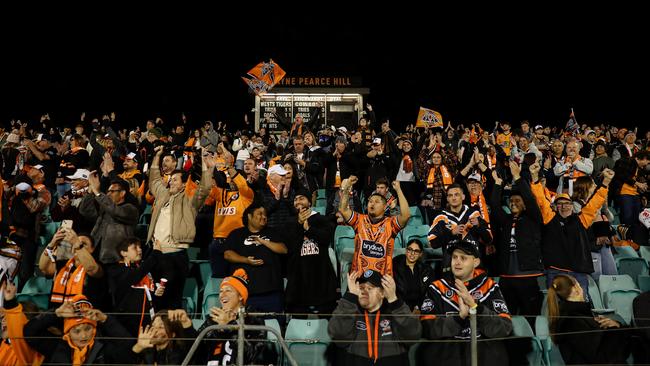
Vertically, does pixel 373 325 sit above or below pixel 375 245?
below

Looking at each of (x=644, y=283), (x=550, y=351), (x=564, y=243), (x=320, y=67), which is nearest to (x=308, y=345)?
(x=550, y=351)

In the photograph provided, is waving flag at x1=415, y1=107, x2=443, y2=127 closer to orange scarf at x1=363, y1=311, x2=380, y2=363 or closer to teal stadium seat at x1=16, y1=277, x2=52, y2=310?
teal stadium seat at x1=16, y1=277, x2=52, y2=310


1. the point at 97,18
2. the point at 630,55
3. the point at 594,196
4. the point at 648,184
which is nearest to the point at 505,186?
the point at 648,184

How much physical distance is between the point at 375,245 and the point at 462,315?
155cm

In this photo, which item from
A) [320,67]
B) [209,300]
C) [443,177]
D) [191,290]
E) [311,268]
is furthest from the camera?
[320,67]

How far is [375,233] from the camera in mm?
5676

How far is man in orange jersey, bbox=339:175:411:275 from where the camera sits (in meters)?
5.59

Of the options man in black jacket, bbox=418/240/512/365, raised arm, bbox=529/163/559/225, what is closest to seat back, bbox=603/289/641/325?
raised arm, bbox=529/163/559/225

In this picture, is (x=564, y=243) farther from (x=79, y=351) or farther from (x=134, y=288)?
(x=79, y=351)

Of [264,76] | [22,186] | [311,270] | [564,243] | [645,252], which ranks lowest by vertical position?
[311,270]

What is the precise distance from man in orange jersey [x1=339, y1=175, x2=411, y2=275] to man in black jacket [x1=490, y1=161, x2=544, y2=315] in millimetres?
1303

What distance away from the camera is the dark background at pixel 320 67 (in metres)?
24.1

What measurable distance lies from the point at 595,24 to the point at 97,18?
71.0 feet

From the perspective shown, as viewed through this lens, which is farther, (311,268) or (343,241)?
(343,241)
